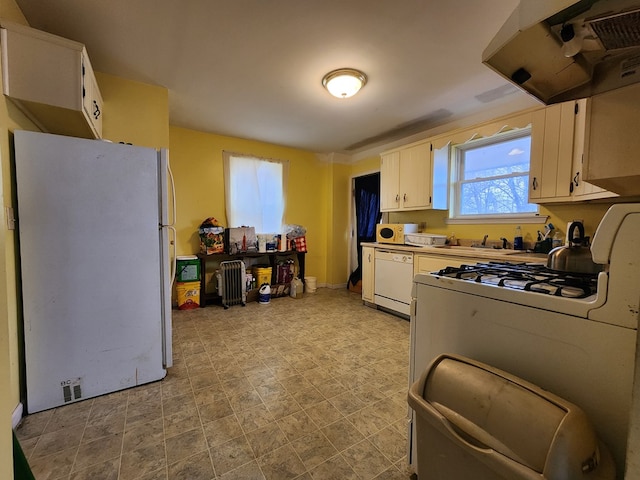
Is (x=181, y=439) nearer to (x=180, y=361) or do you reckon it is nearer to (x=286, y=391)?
(x=286, y=391)

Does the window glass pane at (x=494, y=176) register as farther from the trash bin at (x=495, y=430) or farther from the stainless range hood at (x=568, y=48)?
the trash bin at (x=495, y=430)

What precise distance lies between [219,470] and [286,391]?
0.69 m

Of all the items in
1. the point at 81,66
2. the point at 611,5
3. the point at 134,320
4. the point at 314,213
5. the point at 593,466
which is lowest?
the point at 134,320

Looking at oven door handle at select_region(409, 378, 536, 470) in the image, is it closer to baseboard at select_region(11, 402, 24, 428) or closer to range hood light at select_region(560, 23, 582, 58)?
range hood light at select_region(560, 23, 582, 58)

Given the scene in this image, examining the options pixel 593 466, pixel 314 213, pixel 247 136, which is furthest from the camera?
pixel 314 213

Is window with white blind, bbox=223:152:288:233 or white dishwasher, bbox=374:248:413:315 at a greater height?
window with white blind, bbox=223:152:288:233

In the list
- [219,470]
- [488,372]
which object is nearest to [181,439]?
[219,470]

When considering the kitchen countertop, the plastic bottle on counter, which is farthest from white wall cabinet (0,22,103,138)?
the plastic bottle on counter

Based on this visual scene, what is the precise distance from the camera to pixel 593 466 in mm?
570

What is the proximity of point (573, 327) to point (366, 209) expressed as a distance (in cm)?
438

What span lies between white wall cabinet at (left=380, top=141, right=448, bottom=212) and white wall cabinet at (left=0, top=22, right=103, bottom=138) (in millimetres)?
3427

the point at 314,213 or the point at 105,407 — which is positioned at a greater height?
the point at 314,213

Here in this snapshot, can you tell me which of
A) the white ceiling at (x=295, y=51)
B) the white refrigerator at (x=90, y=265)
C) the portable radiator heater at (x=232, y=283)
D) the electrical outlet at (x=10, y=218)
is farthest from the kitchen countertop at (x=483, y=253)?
the electrical outlet at (x=10, y=218)

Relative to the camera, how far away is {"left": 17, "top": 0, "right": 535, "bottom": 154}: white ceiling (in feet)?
5.83
